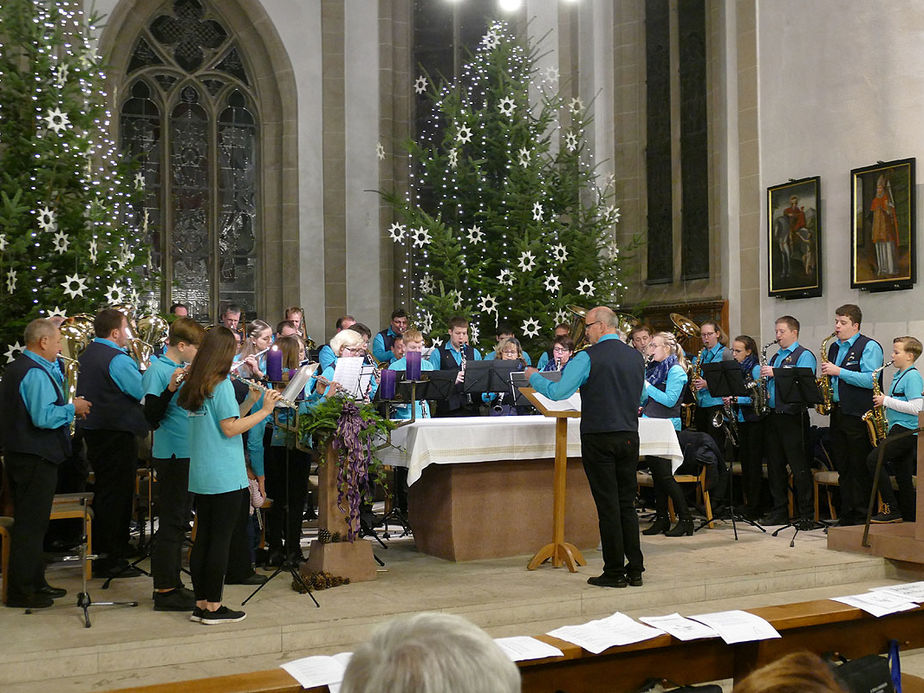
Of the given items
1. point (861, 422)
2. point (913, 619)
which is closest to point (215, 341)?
point (913, 619)

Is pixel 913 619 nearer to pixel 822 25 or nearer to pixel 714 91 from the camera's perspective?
pixel 822 25

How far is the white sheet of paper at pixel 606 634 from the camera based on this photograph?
11.7 ft

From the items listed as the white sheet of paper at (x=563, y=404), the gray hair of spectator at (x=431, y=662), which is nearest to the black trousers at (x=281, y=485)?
the white sheet of paper at (x=563, y=404)

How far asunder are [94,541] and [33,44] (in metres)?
5.69

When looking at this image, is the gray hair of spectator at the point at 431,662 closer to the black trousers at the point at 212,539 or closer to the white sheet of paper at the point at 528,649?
the white sheet of paper at the point at 528,649

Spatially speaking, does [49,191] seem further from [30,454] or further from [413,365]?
[413,365]

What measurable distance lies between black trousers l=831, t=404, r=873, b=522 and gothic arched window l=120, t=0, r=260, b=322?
874 centimetres

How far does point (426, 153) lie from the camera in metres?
14.0

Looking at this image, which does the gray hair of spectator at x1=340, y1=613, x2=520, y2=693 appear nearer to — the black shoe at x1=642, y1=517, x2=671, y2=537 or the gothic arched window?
the black shoe at x1=642, y1=517, x2=671, y2=537

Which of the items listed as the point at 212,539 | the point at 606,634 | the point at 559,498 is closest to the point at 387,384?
the point at 559,498

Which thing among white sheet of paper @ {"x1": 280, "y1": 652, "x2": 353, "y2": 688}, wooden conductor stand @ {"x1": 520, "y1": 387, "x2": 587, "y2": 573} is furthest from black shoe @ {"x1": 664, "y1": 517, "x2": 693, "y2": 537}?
white sheet of paper @ {"x1": 280, "y1": 652, "x2": 353, "y2": 688}

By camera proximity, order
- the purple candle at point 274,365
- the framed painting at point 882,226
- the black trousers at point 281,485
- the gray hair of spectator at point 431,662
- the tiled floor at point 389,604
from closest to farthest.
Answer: the gray hair of spectator at point 431,662 < the tiled floor at point 389,604 < the purple candle at point 274,365 < the black trousers at point 281,485 < the framed painting at point 882,226

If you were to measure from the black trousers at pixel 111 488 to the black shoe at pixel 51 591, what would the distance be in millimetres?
629

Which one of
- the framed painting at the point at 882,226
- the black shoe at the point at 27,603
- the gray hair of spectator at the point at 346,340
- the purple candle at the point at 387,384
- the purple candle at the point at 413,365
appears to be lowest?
the black shoe at the point at 27,603
